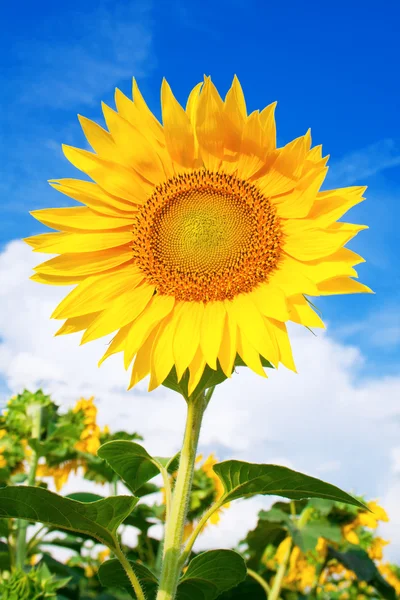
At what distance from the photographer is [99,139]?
2.36 meters

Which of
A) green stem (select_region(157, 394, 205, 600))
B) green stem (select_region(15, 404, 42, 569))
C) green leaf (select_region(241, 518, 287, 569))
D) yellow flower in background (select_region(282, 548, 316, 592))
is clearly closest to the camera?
green stem (select_region(157, 394, 205, 600))

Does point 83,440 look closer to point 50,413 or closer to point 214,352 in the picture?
point 50,413

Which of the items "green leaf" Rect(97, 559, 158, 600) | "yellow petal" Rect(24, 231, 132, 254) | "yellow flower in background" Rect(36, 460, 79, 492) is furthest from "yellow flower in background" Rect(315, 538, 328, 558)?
"yellow petal" Rect(24, 231, 132, 254)

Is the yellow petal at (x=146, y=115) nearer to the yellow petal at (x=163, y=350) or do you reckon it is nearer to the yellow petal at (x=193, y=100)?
the yellow petal at (x=193, y=100)

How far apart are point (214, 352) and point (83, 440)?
11.9 feet

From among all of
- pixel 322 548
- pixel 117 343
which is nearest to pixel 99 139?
pixel 117 343

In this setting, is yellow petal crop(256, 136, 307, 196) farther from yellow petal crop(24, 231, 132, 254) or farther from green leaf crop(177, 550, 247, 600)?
green leaf crop(177, 550, 247, 600)

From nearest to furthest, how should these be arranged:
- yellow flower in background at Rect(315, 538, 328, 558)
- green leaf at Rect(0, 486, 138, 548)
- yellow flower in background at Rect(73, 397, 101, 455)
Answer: green leaf at Rect(0, 486, 138, 548) < yellow flower in background at Rect(315, 538, 328, 558) < yellow flower in background at Rect(73, 397, 101, 455)

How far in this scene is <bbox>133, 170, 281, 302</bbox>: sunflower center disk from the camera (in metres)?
2.32

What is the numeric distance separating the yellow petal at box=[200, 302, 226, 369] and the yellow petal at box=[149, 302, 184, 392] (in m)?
0.10

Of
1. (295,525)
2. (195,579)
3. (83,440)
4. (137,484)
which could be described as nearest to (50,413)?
(83,440)

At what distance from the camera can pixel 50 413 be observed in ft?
17.1

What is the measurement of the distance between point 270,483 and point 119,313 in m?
0.76

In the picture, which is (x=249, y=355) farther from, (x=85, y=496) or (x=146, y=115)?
(x=85, y=496)
